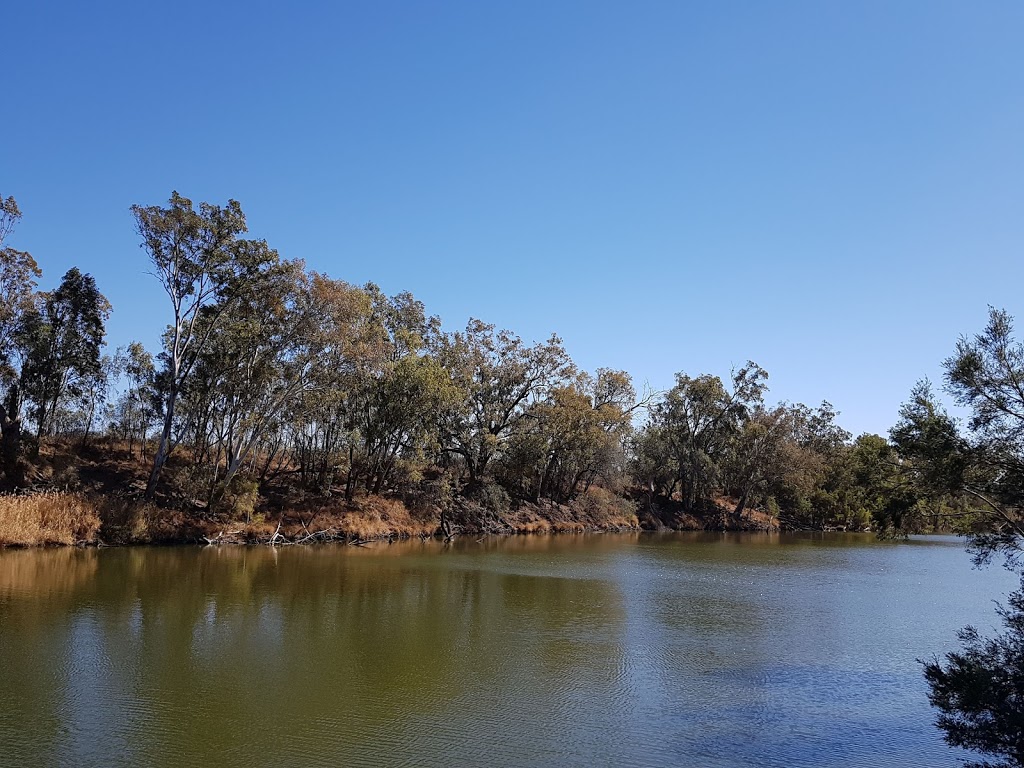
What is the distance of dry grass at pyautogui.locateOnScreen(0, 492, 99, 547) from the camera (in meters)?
26.1

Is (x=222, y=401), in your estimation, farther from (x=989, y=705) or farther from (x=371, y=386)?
(x=989, y=705)

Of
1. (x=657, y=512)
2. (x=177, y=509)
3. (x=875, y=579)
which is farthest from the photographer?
(x=657, y=512)

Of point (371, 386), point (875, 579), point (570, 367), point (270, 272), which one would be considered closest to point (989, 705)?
point (875, 579)

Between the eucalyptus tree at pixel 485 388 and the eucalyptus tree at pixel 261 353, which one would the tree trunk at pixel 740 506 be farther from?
the eucalyptus tree at pixel 261 353

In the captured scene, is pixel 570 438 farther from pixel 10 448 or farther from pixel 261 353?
pixel 10 448

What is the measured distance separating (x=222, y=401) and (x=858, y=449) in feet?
195

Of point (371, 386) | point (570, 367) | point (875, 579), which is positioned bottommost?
point (875, 579)

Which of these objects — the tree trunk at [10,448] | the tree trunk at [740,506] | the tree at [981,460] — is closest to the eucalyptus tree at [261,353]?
the tree trunk at [10,448]

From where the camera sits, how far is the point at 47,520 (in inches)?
1080

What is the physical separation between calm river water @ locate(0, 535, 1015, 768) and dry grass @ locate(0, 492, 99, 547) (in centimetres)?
128

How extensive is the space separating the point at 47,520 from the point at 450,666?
21753 millimetres

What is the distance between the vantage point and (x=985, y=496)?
35.7ft

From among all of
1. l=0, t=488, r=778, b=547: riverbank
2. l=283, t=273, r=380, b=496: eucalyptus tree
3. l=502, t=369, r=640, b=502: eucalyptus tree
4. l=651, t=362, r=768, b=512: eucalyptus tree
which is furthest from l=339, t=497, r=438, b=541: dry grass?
l=651, t=362, r=768, b=512: eucalyptus tree

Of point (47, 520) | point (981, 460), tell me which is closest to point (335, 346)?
point (47, 520)
